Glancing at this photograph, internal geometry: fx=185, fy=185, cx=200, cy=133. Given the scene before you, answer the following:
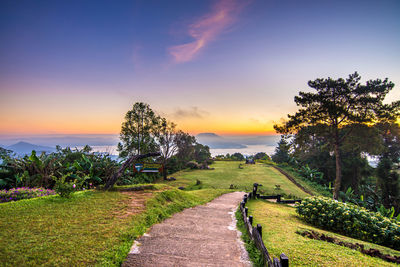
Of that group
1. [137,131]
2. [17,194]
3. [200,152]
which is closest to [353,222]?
[17,194]

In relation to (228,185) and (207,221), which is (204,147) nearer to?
(228,185)

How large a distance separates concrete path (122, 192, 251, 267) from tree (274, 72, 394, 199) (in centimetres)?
1405

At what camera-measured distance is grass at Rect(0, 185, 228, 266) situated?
3.08m

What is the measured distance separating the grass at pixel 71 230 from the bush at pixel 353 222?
6.29 meters

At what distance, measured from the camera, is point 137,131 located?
1917 centimetres

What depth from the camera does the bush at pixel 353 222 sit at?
22.5ft

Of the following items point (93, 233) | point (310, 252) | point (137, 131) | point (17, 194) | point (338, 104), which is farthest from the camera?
point (137, 131)

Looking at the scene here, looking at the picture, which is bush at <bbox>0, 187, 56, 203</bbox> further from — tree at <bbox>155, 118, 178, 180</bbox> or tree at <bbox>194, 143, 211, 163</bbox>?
tree at <bbox>194, 143, 211, 163</bbox>

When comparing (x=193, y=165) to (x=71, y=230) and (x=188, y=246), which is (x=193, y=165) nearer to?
(x=188, y=246)

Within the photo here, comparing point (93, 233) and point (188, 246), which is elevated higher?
point (93, 233)

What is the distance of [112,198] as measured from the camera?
664cm

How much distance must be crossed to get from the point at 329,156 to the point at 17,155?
33.6 metres

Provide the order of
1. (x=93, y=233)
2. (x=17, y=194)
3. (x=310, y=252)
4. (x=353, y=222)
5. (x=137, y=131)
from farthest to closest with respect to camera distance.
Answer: (x=137, y=131), (x=353, y=222), (x=17, y=194), (x=310, y=252), (x=93, y=233)

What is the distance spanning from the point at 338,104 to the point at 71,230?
18.8 metres
